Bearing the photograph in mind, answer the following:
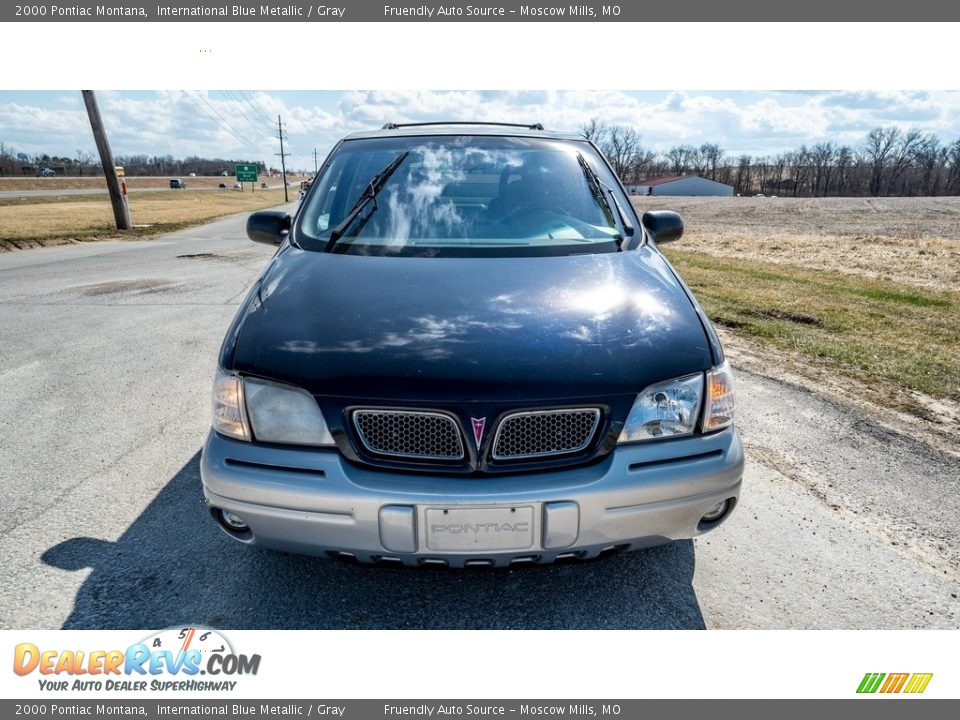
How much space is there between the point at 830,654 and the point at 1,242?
17575 mm

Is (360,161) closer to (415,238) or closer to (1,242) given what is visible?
(415,238)

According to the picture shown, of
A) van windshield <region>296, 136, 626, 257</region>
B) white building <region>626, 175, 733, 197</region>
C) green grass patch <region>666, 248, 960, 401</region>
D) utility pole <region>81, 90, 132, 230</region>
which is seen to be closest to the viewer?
van windshield <region>296, 136, 626, 257</region>

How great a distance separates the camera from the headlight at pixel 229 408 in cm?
206

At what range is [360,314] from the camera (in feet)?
7.25

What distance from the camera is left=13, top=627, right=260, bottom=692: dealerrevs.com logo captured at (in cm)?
200

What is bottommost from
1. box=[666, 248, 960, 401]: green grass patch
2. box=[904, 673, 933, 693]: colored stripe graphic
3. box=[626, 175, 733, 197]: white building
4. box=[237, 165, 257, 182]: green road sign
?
box=[626, 175, 733, 197]: white building

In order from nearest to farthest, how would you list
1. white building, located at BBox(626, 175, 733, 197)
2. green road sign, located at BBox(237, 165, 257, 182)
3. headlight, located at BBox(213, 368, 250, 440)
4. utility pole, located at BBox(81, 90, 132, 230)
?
1. headlight, located at BBox(213, 368, 250, 440)
2. utility pole, located at BBox(81, 90, 132, 230)
3. green road sign, located at BBox(237, 165, 257, 182)
4. white building, located at BBox(626, 175, 733, 197)

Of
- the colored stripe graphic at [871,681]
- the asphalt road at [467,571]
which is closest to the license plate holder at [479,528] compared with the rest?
the asphalt road at [467,571]

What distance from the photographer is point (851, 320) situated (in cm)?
671

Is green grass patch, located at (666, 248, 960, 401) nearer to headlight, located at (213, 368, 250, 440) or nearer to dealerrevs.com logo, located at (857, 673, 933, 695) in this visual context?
dealerrevs.com logo, located at (857, 673, 933, 695)

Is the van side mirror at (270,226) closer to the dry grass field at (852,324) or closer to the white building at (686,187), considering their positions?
the dry grass field at (852,324)

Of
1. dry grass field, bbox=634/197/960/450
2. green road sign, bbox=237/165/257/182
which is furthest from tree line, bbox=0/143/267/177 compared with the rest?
dry grass field, bbox=634/197/960/450

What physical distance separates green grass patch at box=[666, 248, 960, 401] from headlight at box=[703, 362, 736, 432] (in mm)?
3326

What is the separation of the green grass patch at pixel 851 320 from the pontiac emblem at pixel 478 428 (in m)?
4.16
